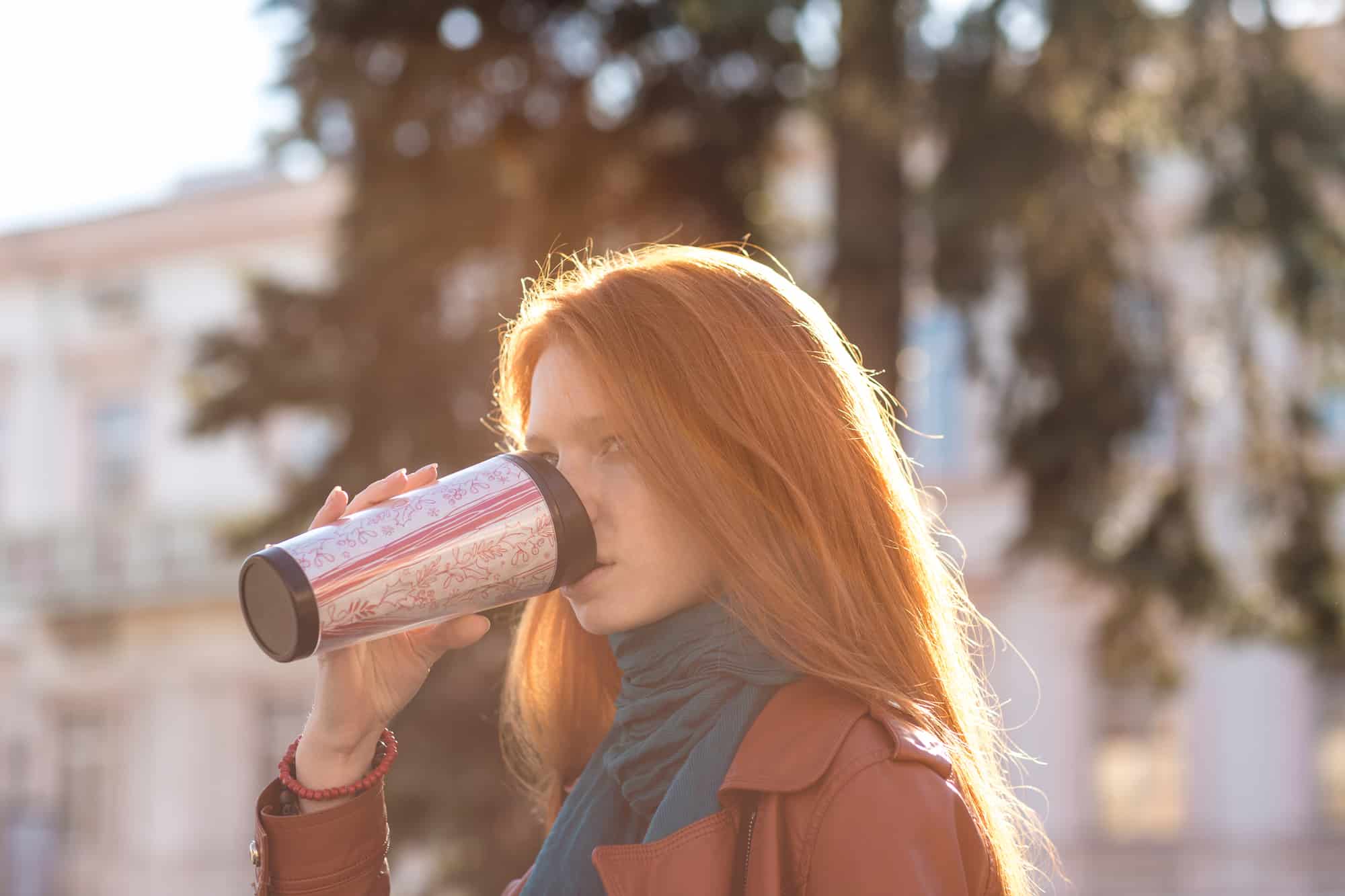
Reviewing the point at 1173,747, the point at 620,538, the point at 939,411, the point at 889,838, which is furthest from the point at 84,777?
the point at 889,838

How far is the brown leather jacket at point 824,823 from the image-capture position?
4.23ft

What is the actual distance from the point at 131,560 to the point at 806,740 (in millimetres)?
19930

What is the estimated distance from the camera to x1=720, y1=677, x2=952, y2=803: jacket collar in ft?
4.39

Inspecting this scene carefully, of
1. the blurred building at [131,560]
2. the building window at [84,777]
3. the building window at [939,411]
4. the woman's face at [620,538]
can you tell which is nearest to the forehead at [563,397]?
the woman's face at [620,538]

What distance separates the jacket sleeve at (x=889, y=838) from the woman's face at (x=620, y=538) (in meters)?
0.28

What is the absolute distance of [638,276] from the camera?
5.20ft

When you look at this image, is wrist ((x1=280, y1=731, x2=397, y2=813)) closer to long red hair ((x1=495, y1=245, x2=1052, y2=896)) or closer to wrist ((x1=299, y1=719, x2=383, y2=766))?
wrist ((x1=299, y1=719, x2=383, y2=766))

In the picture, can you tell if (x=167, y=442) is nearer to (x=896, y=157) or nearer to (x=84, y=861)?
(x=84, y=861)

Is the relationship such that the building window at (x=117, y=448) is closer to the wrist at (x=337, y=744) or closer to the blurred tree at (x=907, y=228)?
the blurred tree at (x=907, y=228)

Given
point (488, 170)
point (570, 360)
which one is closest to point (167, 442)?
point (488, 170)

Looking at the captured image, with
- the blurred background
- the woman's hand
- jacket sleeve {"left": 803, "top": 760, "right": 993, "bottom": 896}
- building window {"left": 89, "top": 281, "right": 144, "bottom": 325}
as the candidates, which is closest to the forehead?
the woman's hand

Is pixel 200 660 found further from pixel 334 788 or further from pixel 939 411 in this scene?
pixel 334 788

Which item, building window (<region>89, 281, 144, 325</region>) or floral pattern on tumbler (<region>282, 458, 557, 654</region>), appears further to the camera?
building window (<region>89, 281, 144, 325</region>)

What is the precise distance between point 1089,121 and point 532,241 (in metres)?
2.30
